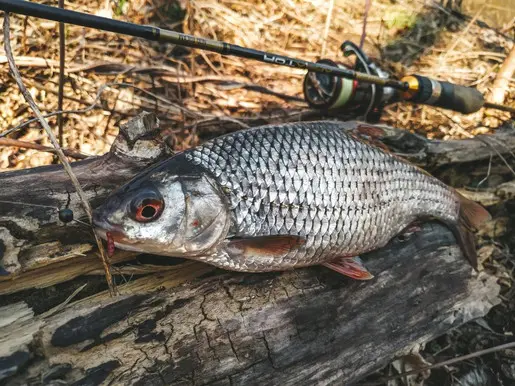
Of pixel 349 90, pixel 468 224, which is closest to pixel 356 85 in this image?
pixel 349 90

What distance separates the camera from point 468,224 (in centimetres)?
307

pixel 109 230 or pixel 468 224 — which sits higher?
pixel 109 230

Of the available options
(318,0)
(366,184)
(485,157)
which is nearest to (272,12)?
(318,0)

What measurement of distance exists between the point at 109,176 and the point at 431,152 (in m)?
2.35

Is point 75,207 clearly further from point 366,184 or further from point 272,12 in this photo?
point 272,12

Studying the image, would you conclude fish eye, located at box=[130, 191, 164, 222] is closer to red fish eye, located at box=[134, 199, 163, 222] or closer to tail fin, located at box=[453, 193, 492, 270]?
red fish eye, located at box=[134, 199, 163, 222]

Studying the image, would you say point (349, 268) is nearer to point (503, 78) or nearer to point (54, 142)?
point (54, 142)

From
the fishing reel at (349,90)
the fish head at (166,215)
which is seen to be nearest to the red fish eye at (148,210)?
the fish head at (166,215)

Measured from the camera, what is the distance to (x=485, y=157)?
3375 millimetres

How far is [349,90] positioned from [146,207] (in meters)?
2.09

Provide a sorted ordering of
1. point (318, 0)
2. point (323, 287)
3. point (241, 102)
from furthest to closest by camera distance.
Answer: point (318, 0) → point (241, 102) → point (323, 287)

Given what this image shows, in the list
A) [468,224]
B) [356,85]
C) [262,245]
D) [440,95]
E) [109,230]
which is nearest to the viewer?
[109,230]

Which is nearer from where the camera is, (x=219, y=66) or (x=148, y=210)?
(x=148, y=210)

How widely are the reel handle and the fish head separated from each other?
1.96 metres
